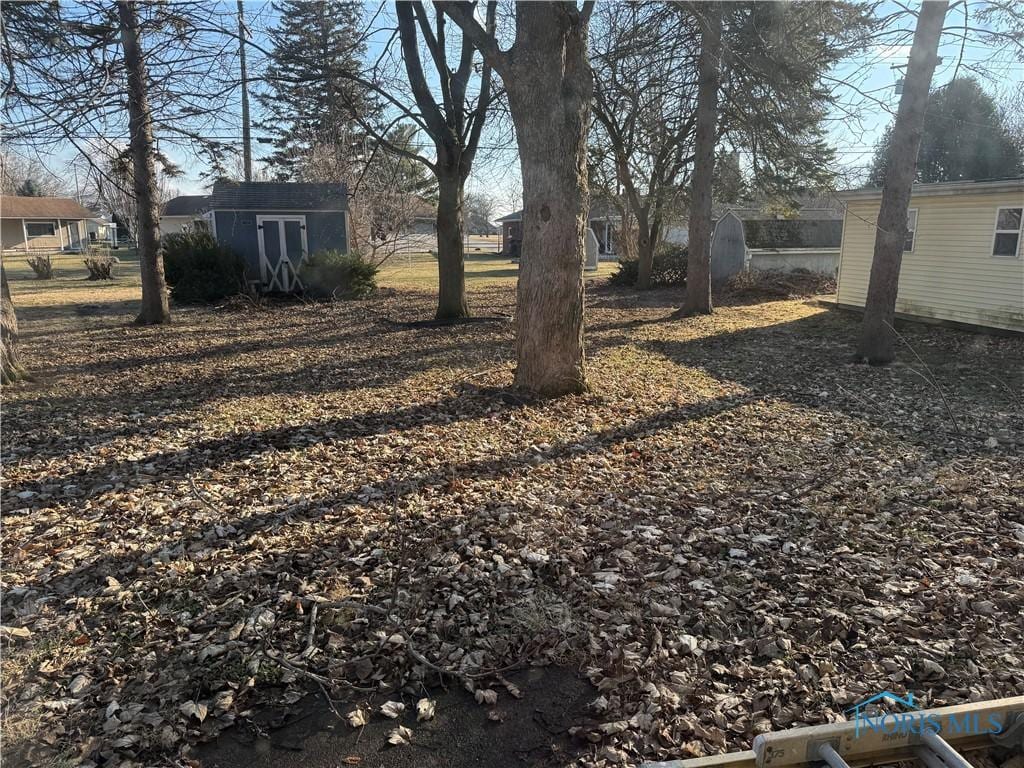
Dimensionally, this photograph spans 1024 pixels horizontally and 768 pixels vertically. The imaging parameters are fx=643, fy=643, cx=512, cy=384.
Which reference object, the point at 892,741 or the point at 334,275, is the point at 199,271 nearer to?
the point at 334,275

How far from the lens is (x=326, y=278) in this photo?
59.3ft

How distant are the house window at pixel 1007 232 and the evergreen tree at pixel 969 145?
9476 millimetres

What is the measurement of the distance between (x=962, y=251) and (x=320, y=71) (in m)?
12.8

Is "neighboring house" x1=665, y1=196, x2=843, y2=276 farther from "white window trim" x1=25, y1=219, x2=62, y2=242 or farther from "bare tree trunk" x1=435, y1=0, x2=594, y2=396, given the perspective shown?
"white window trim" x1=25, y1=219, x2=62, y2=242

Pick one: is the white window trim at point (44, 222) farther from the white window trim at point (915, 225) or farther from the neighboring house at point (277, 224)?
the white window trim at point (915, 225)

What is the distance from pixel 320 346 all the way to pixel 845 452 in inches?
325

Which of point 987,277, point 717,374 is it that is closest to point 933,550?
point 717,374

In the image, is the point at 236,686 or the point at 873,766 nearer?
the point at 873,766

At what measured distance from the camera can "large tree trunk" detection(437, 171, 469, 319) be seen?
43.2 ft

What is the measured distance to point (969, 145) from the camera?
2342 centimetres

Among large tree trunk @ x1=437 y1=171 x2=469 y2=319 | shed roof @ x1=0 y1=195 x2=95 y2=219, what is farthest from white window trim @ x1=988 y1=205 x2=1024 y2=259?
shed roof @ x1=0 y1=195 x2=95 y2=219

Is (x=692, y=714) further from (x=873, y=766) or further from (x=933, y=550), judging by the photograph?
(x=933, y=550)

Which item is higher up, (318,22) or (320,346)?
(318,22)

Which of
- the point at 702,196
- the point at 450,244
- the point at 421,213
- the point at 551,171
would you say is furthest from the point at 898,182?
the point at 421,213
